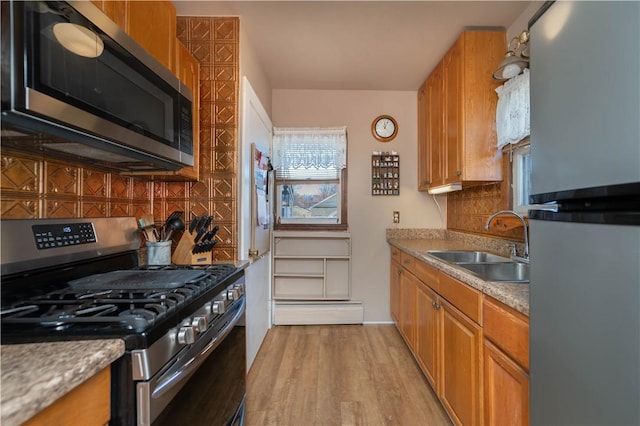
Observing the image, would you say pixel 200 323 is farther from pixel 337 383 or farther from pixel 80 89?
pixel 337 383

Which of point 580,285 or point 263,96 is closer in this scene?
point 580,285

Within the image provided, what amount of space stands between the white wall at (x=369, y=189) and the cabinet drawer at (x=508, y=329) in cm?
193

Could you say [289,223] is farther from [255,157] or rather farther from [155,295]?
[155,295]

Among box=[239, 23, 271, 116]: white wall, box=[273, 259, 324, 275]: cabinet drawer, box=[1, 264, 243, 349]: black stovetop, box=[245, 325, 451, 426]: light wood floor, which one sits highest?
box=[239, 23, 271, 116]: white wall

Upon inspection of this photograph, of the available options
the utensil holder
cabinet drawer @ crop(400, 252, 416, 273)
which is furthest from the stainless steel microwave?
cabinet drawer @ crop(400, 252, 416, 273)

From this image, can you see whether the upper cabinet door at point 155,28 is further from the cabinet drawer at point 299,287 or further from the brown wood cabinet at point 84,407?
the cabinet drawer at point 299,287

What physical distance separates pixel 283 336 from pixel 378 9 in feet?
9.20

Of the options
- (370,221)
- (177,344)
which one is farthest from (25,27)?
(370,221)

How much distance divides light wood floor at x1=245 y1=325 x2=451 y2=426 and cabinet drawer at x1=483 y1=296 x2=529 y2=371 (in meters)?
0.91

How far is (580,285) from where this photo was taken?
2.08 ft

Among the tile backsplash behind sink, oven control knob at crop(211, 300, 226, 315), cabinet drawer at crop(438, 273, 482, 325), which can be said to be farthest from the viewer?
the tile backsplash behind sink

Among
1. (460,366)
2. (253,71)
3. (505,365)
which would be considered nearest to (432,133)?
(253,71)

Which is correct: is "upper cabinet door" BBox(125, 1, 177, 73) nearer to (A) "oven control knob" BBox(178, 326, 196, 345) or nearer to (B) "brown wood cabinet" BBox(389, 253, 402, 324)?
(A) "oven control knob" BBox(178, 326, 196, 345)

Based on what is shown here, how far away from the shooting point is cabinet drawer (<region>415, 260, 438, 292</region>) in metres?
1.76
